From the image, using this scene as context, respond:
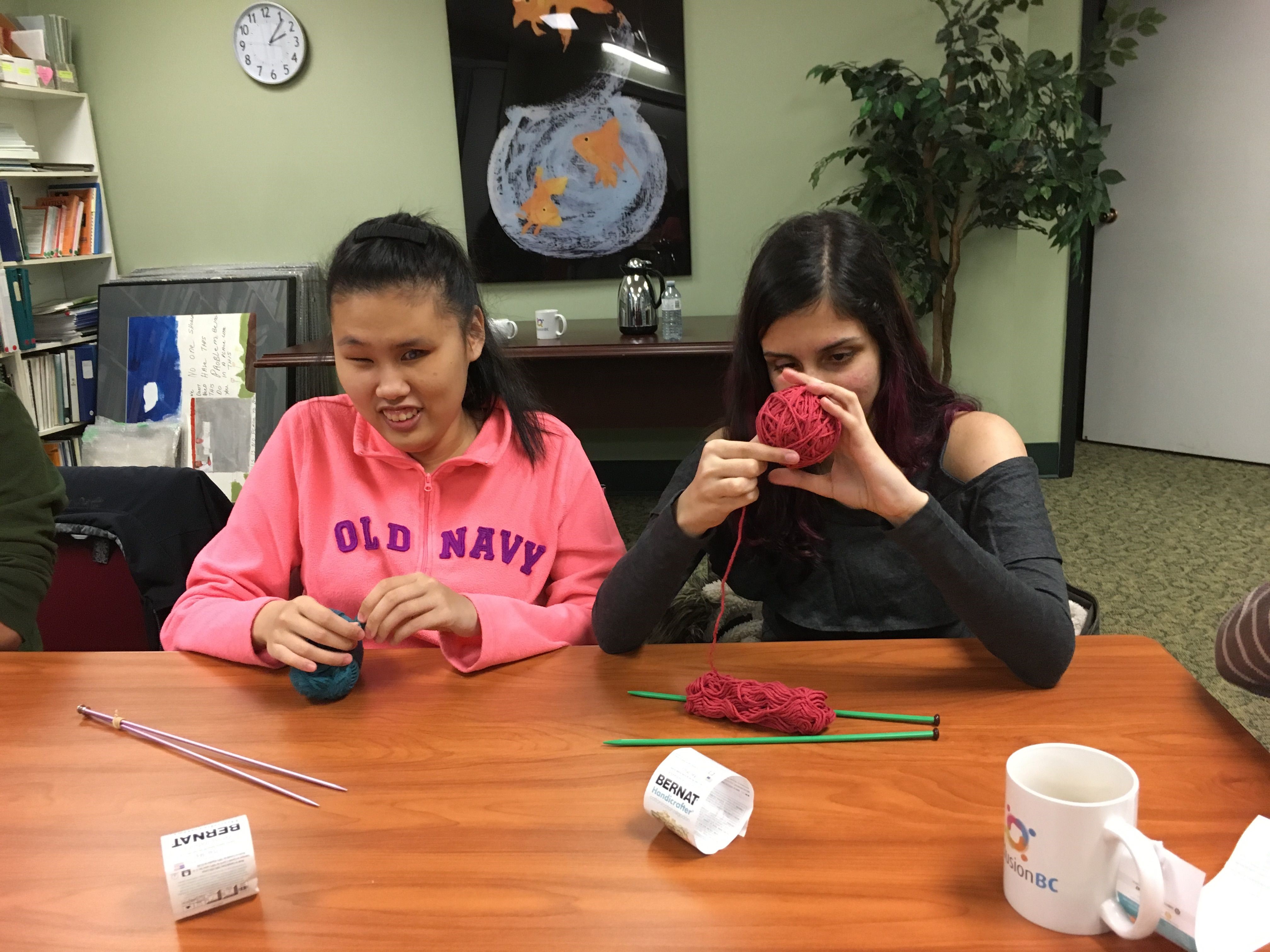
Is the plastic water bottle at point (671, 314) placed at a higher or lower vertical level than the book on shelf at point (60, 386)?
higher

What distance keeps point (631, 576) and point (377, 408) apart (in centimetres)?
44

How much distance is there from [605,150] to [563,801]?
3419 millimetres

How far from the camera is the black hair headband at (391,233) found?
1.34 meters

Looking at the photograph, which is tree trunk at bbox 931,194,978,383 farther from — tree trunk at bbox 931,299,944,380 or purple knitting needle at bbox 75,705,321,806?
purple knitting needle at bbox 75,705,321,806

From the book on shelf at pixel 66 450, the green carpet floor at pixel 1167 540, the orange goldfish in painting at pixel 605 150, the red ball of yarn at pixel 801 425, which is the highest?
the orange goldfish in painting at pixel 605 150

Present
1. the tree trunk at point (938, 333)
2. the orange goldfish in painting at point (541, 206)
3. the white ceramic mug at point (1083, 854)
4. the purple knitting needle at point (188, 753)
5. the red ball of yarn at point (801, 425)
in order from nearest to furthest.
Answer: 1. the white ceramic mug at point (1083, 854)
2. the purple knitting needle at point (188, 753)
3. the red ball of yarn at point (801, 425)
4. the tree trunk at point (938, 333)
5. the orange goldfish in painting at point (541, 206)

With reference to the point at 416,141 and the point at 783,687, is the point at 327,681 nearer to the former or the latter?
the point at 783,687

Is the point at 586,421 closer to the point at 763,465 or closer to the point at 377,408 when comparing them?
the point at 377,408

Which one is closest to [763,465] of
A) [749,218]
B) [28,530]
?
[28,530]

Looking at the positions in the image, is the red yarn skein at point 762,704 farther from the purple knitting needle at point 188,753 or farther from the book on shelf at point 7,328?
the book on shelf at point 7,328

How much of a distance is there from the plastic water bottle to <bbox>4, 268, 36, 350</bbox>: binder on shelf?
251 cm

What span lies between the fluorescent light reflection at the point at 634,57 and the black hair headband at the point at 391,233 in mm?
2731

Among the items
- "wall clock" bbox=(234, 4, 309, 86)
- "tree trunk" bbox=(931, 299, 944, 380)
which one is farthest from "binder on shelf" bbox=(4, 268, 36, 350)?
"tree trunk" bbox=(931, 299, 944, 380)

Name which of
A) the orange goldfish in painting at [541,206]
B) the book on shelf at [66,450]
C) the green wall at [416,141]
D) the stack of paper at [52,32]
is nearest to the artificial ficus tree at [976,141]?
the green wall at [416,141]
